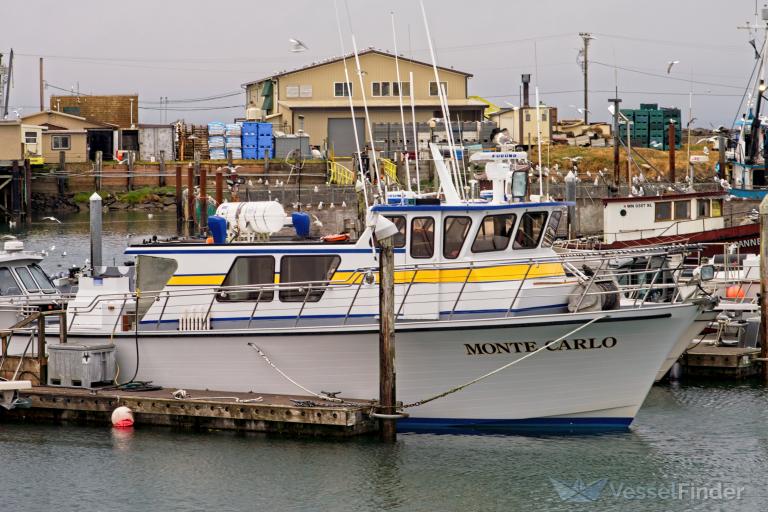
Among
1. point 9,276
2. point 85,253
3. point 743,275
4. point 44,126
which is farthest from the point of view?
point 44,126

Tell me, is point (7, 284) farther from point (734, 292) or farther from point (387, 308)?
point (734, 292)

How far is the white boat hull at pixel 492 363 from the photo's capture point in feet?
64.3

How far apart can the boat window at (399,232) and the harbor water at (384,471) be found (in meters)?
3.12

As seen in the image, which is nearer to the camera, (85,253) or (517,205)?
(517,205)

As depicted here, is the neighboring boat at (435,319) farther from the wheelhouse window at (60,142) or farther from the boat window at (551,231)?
the wheelhouse window at (60,142)

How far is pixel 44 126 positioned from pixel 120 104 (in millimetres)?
9233

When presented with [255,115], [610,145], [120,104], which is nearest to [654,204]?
[610,145]

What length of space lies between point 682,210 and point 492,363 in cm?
1990

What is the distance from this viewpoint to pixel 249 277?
20953mm

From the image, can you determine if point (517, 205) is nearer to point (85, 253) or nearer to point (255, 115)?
point (85, 253)

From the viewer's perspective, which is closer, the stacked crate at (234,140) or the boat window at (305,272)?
the boat window at (305,272)

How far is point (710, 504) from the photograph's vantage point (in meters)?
17.6

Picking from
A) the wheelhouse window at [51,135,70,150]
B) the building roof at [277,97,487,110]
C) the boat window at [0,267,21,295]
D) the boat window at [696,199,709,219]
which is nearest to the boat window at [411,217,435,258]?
the boat window at [0,267,21,295]

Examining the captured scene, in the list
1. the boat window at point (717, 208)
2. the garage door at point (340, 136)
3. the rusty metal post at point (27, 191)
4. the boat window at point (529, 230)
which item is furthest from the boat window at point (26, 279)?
the garage door at point (340, 136)
